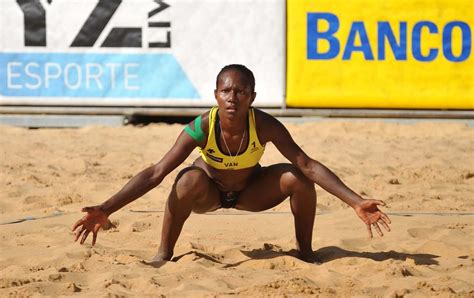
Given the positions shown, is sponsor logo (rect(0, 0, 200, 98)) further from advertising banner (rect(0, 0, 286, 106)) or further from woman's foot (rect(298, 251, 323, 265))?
woman's foot (rect(298, 251, 323, 265))

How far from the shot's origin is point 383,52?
10312 mm

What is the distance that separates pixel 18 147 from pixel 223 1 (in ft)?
8.50

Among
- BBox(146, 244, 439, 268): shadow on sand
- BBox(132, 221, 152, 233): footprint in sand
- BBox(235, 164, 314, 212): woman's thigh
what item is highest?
BBox(235, 164, 314, 212): woman's thigh

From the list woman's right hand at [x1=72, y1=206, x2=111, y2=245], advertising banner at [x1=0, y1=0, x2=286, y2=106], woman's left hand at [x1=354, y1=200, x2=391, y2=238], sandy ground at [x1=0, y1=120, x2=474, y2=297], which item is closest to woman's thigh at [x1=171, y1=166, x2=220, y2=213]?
sandy ground at [x1=0, y1=120, x2=474, y2=297]

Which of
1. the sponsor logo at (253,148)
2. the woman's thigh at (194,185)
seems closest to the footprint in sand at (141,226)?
the woman's thigh at (194,185)

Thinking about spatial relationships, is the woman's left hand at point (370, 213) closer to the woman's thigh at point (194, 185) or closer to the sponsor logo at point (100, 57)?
the woman's thigh at point (194, 185)

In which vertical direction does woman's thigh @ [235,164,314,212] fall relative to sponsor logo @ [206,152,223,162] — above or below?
below

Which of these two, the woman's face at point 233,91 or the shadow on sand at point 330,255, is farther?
the shadow on sand at point 330,255

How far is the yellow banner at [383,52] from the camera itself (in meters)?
10.3

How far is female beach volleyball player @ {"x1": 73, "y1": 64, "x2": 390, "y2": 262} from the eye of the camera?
17.5 ft

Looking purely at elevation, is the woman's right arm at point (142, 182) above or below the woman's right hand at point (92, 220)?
above

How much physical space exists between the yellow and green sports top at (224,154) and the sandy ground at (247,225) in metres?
0.53

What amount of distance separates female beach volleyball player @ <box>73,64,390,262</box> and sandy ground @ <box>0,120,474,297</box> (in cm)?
28

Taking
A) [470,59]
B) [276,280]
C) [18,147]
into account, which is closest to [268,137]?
[276,280]
